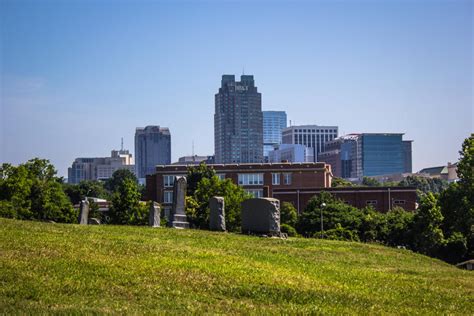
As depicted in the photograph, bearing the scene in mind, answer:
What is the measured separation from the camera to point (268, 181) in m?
109

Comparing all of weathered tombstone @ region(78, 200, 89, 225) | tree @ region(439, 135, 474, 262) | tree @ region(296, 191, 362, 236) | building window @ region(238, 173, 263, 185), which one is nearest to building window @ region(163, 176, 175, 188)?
building window @ region(238, 173, 263, 185)

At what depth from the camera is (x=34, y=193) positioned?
226 ft

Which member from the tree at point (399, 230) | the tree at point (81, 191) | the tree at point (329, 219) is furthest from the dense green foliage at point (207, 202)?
the tree at point (81, 191)

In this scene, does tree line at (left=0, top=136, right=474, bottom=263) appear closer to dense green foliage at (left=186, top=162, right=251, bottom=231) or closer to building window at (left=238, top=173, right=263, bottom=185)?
dense green foliage at (left=186, top=162, right=251, bottom=231)

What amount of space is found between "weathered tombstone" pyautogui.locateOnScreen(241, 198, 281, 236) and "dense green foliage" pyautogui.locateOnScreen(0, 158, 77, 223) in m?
30.9

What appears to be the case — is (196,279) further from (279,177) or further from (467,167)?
(279,177)

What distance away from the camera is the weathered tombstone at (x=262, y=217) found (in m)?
34.1

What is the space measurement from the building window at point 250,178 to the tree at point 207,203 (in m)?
36.8

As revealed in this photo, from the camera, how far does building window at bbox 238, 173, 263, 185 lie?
10912 cm

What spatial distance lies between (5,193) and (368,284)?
1995 inches

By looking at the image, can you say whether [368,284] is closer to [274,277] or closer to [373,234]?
[274,277]

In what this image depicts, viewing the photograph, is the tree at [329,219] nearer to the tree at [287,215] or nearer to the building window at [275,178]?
the tree at [287,215]

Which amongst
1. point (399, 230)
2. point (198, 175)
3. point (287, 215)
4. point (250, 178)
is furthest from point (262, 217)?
point (250, 178)

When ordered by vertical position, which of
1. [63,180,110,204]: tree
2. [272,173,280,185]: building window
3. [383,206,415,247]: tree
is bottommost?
[383,206,415,247]: tree
